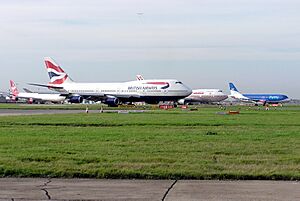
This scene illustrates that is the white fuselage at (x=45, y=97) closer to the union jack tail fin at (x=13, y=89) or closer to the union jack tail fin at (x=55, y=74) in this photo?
the union jack tail fin at (x=13, y=89)

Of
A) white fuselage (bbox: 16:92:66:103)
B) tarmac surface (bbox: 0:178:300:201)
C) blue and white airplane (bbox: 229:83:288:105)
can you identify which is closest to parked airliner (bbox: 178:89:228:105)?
blue and white airplane (bbox: 229:83:288:105)

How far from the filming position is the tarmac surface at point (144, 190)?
33.5 feet

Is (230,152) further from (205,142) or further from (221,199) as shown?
(221,199)

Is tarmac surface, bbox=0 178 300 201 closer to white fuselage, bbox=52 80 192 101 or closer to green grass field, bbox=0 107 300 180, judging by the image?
green grass field, bbox=0 107 300 180

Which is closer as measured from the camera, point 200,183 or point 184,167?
point 200,183

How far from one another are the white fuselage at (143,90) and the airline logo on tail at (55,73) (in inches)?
248

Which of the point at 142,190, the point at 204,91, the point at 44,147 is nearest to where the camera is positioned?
the point at 142,190

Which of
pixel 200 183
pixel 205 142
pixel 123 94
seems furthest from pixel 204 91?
pixel 200 183

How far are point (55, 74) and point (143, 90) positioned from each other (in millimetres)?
16831

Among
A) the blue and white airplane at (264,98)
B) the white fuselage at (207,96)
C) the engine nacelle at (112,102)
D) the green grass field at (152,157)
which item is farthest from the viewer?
the blue and white airplane at (264,98)

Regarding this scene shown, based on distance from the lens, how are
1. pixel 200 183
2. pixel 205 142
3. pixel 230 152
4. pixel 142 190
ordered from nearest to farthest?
1. pixel 142 190
2. pixel 200 183
3. pixel 230 152
4. pixel 205 142

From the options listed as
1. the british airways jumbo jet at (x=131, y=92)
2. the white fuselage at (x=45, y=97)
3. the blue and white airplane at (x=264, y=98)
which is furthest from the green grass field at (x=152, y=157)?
the blue and white airplane at (x=264, y=98)

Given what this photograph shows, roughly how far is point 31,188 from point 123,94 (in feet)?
265

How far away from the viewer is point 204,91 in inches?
5433
